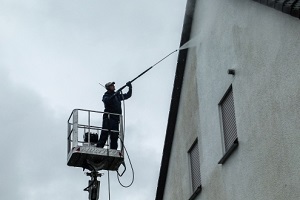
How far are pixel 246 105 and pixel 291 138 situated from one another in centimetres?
175

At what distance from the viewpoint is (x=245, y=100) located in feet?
31.1

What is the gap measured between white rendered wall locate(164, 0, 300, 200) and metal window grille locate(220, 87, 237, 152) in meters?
0.18

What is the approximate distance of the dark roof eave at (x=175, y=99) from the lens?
13133 millimetres

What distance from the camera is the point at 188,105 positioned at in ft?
41.9

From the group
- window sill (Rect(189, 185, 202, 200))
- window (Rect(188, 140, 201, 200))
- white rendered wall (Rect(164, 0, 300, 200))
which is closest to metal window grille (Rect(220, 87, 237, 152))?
white rendered wall (Rect(164, 0, 300, 200))

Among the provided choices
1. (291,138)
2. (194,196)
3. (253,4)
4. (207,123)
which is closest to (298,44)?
(291,138)

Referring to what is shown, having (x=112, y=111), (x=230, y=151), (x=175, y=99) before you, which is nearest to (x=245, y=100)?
(x=230, y=151)

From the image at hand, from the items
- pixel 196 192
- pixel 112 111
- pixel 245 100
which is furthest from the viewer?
pixel 112 111

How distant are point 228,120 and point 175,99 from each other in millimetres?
3186

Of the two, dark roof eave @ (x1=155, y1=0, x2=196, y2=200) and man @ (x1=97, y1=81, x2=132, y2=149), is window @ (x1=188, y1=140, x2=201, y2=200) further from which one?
man @ (x1=97, y1=81, x2=132, y2=149)

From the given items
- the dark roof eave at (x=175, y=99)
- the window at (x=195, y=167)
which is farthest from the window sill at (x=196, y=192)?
the dark roof eave at (x=175, y=99)

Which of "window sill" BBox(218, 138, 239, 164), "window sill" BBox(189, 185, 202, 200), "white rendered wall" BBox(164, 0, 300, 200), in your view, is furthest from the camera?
"window sill" BBox(189, 185, 202, 200)

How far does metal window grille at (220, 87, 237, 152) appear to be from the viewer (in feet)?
33.3

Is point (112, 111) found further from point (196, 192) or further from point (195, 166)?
point (196, 192)
